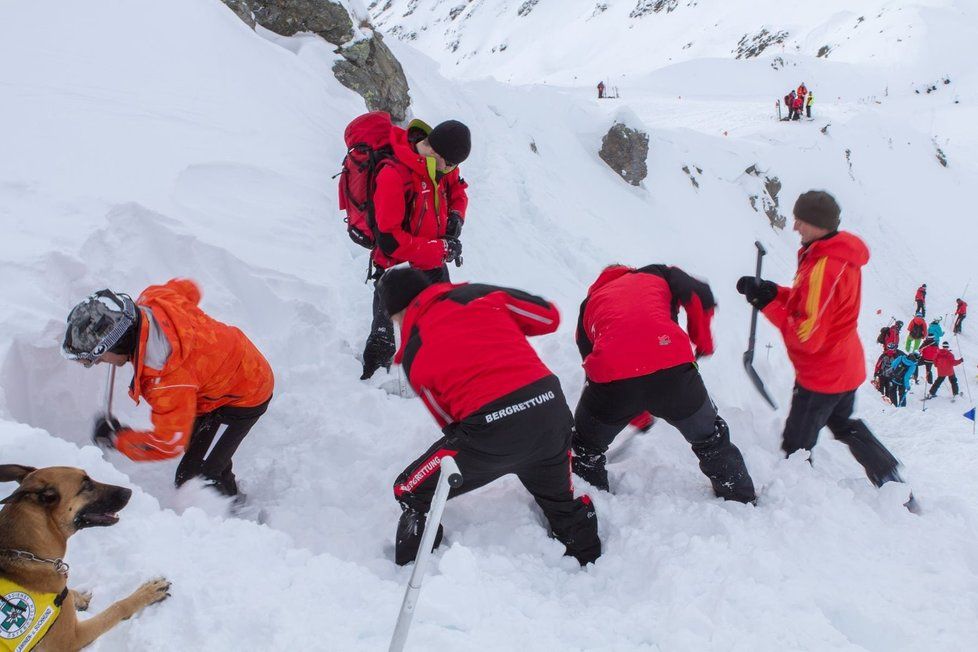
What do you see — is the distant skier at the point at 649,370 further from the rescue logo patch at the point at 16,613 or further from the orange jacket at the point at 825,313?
the rescue logo patch at the point at 16,613

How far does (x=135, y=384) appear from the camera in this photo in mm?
2561

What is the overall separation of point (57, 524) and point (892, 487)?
399cm

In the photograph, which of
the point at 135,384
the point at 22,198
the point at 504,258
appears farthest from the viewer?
the point at 504,258

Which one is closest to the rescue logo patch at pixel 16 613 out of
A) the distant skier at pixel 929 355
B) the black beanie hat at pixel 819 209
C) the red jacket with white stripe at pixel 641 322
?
the red jacket with white stripe at pixel 641 322

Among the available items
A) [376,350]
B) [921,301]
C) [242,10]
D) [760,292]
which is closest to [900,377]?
[760,292]

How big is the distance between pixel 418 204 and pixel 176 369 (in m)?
1.86

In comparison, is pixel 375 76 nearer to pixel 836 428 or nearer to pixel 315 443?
pixel 315 443

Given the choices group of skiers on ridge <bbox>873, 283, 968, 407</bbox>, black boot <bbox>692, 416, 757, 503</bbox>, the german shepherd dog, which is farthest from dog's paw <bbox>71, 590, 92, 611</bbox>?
group of skiers on ridge <bbox>873, 283, 968, 407</bbox>

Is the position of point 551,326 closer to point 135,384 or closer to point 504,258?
point 135,384

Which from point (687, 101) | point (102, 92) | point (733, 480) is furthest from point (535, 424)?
point (687, 101)

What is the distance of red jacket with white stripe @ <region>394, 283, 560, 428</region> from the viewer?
264cm

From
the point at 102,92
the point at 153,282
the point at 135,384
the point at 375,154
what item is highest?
the point at 375,154

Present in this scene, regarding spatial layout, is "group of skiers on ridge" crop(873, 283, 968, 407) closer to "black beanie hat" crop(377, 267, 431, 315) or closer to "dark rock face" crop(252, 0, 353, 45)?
"black beanie hat" crop(377, 267, 431, 315)

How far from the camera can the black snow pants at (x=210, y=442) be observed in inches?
124
